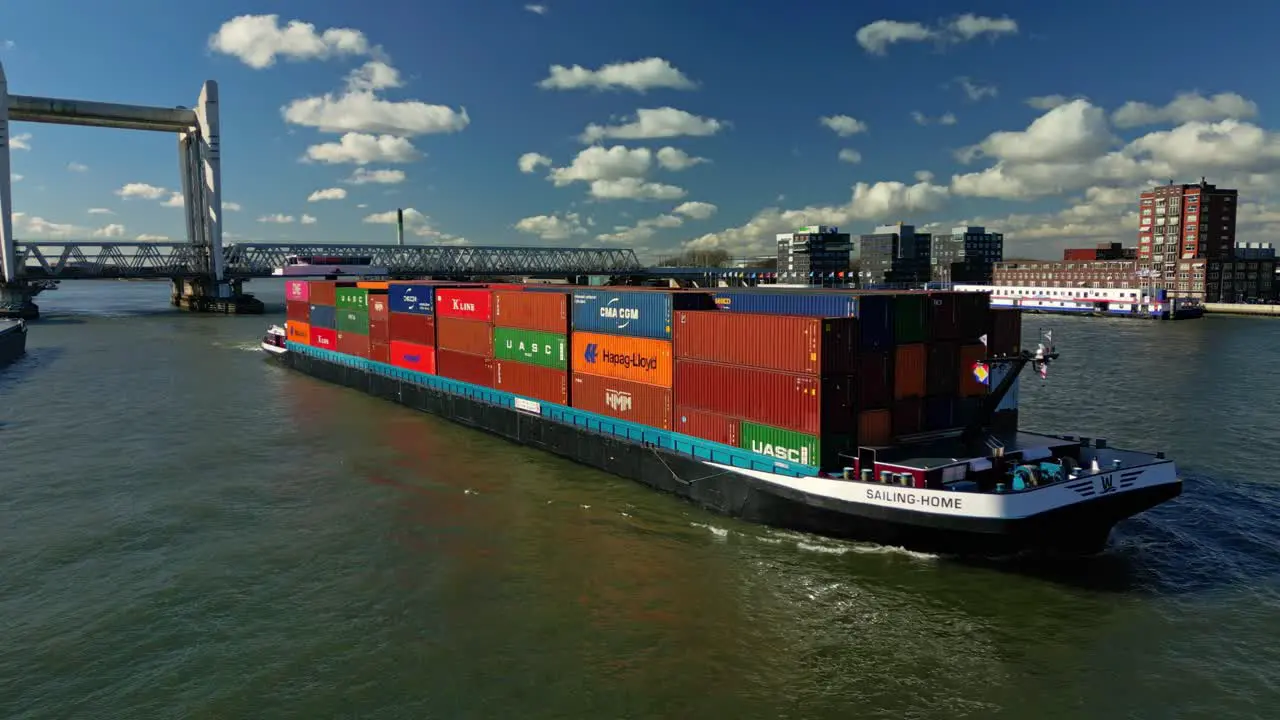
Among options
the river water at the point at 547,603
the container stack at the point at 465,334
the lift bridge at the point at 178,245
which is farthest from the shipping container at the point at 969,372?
the lift bridge at the point at 178,245

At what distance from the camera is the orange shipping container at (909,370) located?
25.1 metres

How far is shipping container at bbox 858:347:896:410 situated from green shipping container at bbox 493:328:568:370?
14484mm

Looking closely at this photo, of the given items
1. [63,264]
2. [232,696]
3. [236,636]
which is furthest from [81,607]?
[63,264]

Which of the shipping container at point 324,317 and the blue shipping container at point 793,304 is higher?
the blue shipping container at point 793,304

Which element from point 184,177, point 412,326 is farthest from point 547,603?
point 184,177

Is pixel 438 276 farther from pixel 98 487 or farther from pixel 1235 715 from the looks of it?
pixel 1235 715

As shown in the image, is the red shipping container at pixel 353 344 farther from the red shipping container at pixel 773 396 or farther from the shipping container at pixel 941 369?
the shipping container at pixel 941 369

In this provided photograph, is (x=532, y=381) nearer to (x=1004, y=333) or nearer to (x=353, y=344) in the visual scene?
(x=1004, y=333)

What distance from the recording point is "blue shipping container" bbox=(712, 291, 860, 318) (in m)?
24.9

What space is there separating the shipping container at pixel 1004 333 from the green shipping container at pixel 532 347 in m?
17.3

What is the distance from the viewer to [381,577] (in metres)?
21.5

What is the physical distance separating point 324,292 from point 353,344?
7716mm

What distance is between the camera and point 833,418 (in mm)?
23781

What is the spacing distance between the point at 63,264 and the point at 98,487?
11232 centimetres
